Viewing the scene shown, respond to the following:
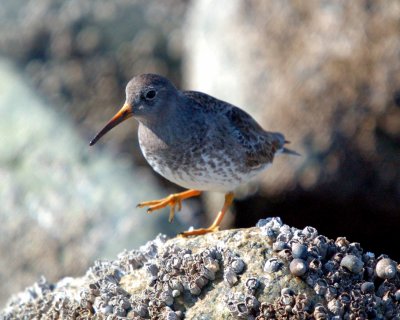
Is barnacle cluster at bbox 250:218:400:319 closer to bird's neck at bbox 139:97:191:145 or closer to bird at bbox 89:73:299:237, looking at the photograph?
bird at bbox 89:73:299:237

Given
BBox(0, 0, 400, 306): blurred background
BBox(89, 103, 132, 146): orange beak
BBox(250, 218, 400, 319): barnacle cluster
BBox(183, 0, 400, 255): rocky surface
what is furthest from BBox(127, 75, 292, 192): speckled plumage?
BBox(183, 0, 400, 255): rocky surface

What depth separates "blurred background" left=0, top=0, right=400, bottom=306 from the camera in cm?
1156

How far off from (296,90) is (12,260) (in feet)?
15.7

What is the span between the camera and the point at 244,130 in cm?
935

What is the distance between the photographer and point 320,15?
1242 centimetres

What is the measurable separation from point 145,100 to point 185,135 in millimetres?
579

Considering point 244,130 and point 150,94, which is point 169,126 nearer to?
→ point 150,94

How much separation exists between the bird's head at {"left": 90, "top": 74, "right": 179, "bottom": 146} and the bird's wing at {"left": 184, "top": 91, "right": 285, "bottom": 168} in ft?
1.67

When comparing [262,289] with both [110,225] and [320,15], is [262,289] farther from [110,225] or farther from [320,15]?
[320,15]

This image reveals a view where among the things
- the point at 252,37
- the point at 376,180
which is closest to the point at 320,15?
the point at 252,37

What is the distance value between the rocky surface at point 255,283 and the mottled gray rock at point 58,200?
4495 mm

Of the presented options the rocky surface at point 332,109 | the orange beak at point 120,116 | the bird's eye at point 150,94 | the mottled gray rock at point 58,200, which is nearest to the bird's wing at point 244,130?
the bird's eye at point 150,94

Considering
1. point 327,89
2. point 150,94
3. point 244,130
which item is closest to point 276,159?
point 327,89

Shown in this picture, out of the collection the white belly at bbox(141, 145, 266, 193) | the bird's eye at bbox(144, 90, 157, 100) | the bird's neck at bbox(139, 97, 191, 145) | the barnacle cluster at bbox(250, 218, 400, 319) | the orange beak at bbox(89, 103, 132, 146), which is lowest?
the barnacle cluster at bbox(250, 218, 400, 319)
